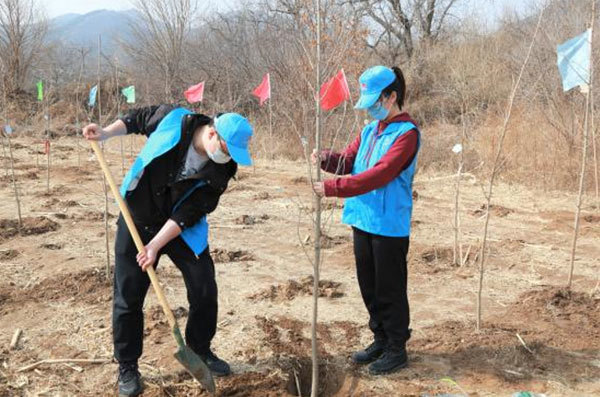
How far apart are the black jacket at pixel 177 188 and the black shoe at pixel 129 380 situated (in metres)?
0.76

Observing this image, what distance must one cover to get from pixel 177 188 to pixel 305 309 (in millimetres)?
1816

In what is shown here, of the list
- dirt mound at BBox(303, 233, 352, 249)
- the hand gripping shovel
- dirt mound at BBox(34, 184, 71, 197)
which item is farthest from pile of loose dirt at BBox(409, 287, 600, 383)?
dirt mound at BBox(34, 184, 71, 197)

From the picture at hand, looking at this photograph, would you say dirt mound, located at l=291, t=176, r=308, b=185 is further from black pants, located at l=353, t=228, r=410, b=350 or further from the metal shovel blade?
the metal shovel blade

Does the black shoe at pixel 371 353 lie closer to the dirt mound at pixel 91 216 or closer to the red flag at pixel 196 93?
the dirt mound at pixel 91 216

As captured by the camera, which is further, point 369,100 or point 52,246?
point 52,246

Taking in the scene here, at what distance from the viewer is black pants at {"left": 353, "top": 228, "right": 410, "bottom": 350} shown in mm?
2730

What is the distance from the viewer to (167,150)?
2.44 metres

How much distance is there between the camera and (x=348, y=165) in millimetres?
3021

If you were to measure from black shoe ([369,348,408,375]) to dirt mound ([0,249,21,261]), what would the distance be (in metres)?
3.72

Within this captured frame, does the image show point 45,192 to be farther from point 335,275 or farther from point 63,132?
point 63,132

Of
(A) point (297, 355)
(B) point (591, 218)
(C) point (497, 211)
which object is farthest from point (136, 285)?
(B) point (591, 218)

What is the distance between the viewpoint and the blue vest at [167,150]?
2.46 m

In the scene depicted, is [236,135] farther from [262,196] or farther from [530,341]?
[262,196]

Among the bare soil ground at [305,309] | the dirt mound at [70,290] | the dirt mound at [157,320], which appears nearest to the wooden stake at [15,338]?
the bare soil ground at [305,309]
